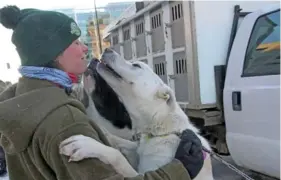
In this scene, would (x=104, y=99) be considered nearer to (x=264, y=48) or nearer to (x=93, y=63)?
(x=93, y=63)

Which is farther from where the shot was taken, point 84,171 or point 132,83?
point 132,83

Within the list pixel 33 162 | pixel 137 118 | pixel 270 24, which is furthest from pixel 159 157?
pixel 270 24

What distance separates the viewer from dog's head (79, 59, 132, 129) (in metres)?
2.46

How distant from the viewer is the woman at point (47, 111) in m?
1.40

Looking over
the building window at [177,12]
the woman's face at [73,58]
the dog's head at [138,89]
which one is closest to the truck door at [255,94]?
the building window at [177,12]

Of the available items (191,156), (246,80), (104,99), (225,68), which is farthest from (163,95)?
(225,68)

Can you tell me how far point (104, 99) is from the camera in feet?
8.61

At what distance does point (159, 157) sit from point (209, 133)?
7.38 ft

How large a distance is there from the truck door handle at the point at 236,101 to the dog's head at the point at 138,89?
1057 millimetres

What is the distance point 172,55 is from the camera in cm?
449

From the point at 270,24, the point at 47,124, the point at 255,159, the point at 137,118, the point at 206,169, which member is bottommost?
the point at 255,159

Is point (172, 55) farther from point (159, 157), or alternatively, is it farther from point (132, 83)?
point (159, 157)

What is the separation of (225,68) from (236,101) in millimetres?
463

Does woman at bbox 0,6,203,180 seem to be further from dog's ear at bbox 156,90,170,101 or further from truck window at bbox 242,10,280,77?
truck window at bbox 242,10,280,77
